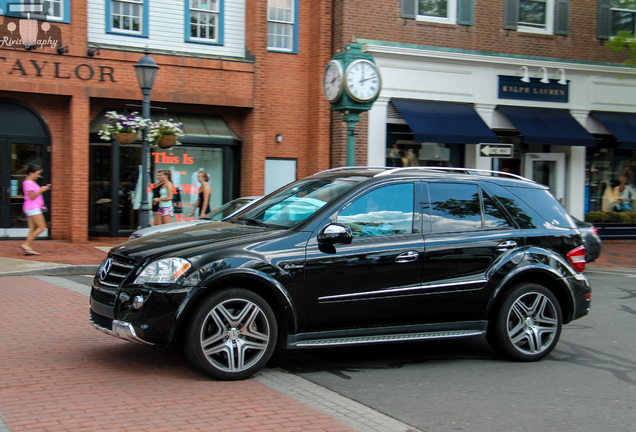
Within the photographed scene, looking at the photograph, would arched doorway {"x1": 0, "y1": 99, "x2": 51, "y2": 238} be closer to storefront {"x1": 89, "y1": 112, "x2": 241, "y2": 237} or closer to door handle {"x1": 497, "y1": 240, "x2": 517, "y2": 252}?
storefront {"x1": 89, "y1": 112, "x2": 241, "y2": 237}

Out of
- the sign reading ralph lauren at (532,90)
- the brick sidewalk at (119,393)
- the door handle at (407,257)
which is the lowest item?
the brick sidewalk at (119,393)

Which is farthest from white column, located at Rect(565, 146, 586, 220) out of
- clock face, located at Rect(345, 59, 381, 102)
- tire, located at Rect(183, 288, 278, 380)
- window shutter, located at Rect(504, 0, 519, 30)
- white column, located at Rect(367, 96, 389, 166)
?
tire, located at Rect(183, 288, 278, 380)

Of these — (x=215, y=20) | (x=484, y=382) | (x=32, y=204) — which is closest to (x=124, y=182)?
(x=32, y=204)

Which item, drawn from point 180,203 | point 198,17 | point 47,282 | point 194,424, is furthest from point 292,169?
point 194,424

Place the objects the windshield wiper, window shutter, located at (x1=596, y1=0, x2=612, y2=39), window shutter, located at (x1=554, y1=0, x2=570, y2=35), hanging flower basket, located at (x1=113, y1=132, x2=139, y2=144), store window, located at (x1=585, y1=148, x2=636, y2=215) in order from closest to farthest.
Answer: the windshield wiper < hanging flower basket, located at (x1=113, y1=132, x2=139, y2=144) < window shutter, located at (x1=554, y1=0, x2=570, y2=35) < window shutter, located at (x1=596, y1=0, x2=612, y2=39) < store window, located at (x1=585, y1=148, x2=636, y2=215)

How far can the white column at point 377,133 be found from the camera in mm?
19172

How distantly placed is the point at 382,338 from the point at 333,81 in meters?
9.75

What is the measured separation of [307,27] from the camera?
19.5 m

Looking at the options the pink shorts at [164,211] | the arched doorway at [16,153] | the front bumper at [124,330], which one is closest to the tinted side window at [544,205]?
the front bumper at [124,330]

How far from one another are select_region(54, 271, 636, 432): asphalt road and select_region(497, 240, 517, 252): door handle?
1.12 m

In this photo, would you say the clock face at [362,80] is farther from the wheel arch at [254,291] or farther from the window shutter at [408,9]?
the wheel arch at [254,291]

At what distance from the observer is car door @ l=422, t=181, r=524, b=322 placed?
636cm

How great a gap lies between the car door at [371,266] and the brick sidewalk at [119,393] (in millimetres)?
914

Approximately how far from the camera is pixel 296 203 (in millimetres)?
6543
